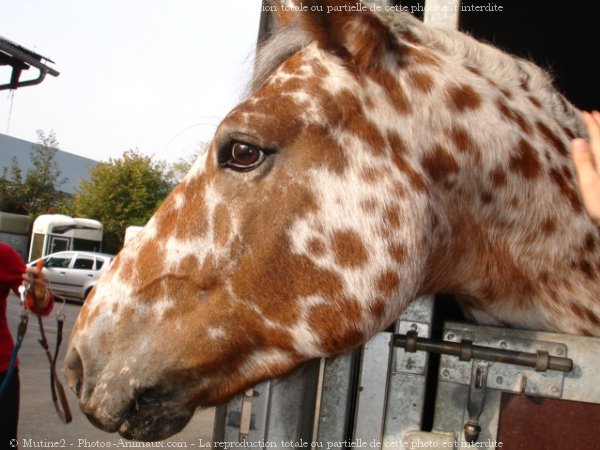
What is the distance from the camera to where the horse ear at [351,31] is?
4.78ft

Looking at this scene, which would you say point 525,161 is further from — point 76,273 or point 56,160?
point 56,160

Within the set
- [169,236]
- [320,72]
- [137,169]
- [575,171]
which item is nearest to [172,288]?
[169,236]

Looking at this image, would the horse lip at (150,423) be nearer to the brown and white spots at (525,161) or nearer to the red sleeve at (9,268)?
the brown and white spots at (525,161)

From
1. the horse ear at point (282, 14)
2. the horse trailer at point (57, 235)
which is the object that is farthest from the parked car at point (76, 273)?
the horse ear at point (282, 14)

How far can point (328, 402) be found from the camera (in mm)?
1747

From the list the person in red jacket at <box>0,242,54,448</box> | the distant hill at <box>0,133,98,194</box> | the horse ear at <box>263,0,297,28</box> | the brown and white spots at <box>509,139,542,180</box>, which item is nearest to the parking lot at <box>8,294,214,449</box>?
the person in red jacket at <box>0,242,54,448</box>

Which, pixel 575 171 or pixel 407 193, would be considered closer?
pixel 407 193

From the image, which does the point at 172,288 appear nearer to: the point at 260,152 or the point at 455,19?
the point at 260,152

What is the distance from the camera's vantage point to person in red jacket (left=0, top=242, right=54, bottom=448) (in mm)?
3152

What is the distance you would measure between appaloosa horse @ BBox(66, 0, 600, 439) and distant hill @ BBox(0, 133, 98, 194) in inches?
1702

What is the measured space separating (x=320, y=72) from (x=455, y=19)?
560 millimetres

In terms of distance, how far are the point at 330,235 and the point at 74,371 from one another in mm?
795

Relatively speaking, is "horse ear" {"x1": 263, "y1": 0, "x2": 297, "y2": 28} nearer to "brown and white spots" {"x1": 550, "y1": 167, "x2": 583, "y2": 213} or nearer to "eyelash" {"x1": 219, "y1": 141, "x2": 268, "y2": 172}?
"eyelash" {"x1": 219, "y1": 141, "x2": 268, "y2": 172}

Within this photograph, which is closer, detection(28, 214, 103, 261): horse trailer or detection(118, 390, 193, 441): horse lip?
detection(118, 390, 193, 441): horse lip
